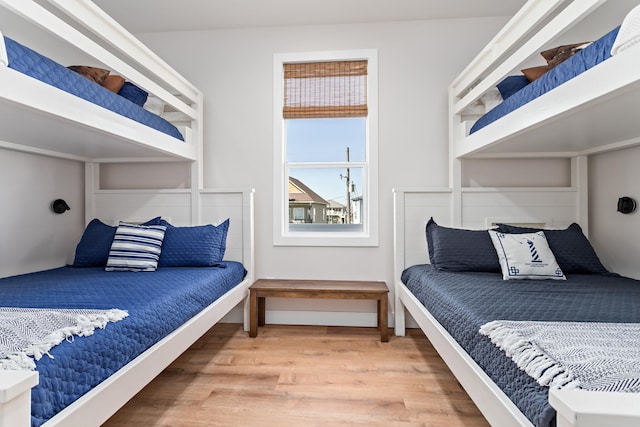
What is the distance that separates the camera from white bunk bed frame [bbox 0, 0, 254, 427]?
1.13 metres

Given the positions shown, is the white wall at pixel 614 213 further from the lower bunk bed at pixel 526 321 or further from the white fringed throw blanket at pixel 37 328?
the white fringed throw blanket at pixel 37 328

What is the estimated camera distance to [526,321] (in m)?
1.26

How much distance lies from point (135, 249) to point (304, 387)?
55.8 inches

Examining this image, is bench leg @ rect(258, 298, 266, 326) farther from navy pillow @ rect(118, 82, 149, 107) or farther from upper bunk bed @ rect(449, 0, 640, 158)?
upper bunk bed @ rect(449, 0, 640, 158)

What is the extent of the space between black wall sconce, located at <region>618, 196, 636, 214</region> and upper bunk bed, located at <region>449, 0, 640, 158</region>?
346 mm

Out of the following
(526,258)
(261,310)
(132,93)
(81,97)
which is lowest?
(261,310)

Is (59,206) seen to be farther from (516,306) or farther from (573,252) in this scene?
(573,252)

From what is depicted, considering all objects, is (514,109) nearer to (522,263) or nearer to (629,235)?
(522,263)

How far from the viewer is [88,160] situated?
292 cm

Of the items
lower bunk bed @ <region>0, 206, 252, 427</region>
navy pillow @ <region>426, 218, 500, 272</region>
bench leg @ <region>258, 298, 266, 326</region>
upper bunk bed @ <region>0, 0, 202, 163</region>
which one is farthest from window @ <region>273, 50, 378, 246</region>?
lower bunk bed @ <region>0, 206, 252, 427</region>

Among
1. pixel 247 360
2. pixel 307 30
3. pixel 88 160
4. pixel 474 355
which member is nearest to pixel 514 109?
pixel 474 355

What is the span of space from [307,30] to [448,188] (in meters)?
1.74

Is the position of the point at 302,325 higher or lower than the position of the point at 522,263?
lower

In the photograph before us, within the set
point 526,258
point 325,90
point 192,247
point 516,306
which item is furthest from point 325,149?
point 516,306
